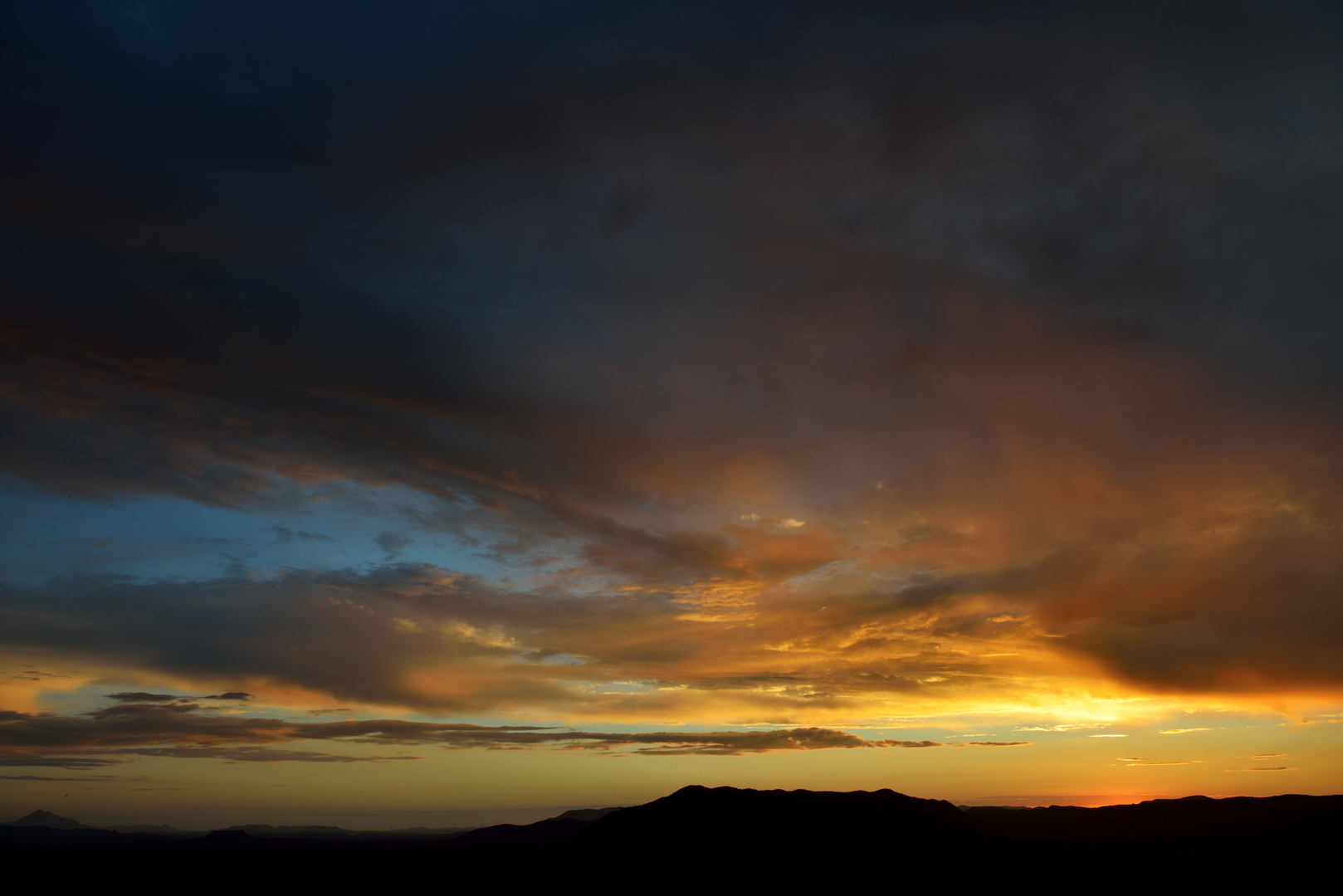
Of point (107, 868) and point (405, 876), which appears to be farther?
point (107, 868)

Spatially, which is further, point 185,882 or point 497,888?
point 185,882

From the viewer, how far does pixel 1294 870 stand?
317 feet

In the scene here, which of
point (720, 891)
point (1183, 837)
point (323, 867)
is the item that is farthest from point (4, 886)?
point (1183, 837)

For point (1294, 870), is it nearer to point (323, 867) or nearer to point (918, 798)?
point (918, 798)

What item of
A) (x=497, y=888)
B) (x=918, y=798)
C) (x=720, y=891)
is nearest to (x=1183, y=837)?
(x=918, y=798)

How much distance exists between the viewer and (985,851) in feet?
484

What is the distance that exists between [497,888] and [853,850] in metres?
59.7

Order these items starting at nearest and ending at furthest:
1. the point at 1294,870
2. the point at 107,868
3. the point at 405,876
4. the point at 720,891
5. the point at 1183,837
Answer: the point at 1294,870
the point at 720,891
the point at 405,876
the point at 107,868
the point at 1183,837

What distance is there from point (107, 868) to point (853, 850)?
158 metres

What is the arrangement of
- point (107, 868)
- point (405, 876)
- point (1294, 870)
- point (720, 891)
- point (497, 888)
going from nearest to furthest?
point (1294, 870) → point (720, 891) → point (497, 888) → point (405, 876) → point (107, 868)

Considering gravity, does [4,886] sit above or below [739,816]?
below

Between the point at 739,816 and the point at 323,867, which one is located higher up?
the point at 739,816

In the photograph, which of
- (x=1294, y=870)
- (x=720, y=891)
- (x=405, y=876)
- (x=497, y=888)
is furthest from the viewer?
(x=405, y=876)

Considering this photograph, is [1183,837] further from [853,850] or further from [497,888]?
[497,888]
